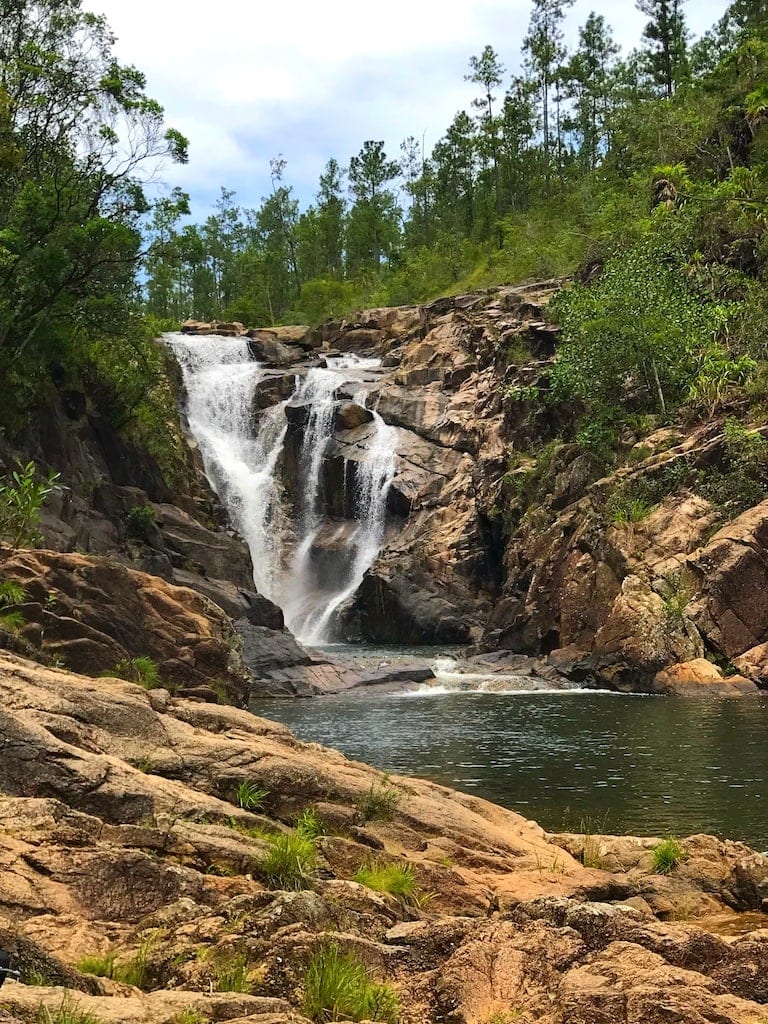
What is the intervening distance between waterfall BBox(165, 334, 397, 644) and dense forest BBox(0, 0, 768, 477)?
17.1 feet

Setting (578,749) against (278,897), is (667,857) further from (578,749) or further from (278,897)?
(578,749)

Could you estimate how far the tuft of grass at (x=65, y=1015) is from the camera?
4023 millimetres

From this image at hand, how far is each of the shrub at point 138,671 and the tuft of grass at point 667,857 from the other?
11814 millimetres

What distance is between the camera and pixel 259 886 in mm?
6871

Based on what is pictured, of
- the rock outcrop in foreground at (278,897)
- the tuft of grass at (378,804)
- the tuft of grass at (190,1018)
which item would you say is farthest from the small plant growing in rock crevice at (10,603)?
the tuft of grass at (190,1018)

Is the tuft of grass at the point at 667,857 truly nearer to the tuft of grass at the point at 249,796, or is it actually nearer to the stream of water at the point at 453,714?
the stream of water at the point at 453,714

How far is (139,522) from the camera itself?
116ft

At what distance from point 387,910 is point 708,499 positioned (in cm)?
2800

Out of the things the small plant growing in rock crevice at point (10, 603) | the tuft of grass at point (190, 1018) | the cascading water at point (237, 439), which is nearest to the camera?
the tuft of grass at point (190, 1018)

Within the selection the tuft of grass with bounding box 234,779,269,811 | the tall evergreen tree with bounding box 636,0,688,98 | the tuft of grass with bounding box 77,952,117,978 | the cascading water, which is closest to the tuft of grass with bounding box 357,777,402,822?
the tuft of grass with bounding box 234,779,269,811

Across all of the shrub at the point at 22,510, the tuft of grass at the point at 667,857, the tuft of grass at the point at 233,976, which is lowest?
the tuft of grass at the point at 667,857

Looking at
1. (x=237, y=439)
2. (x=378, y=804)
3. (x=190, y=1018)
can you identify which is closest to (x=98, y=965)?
(x=190, y=1018)

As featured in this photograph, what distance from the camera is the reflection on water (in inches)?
567

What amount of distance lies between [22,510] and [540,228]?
5420cm
